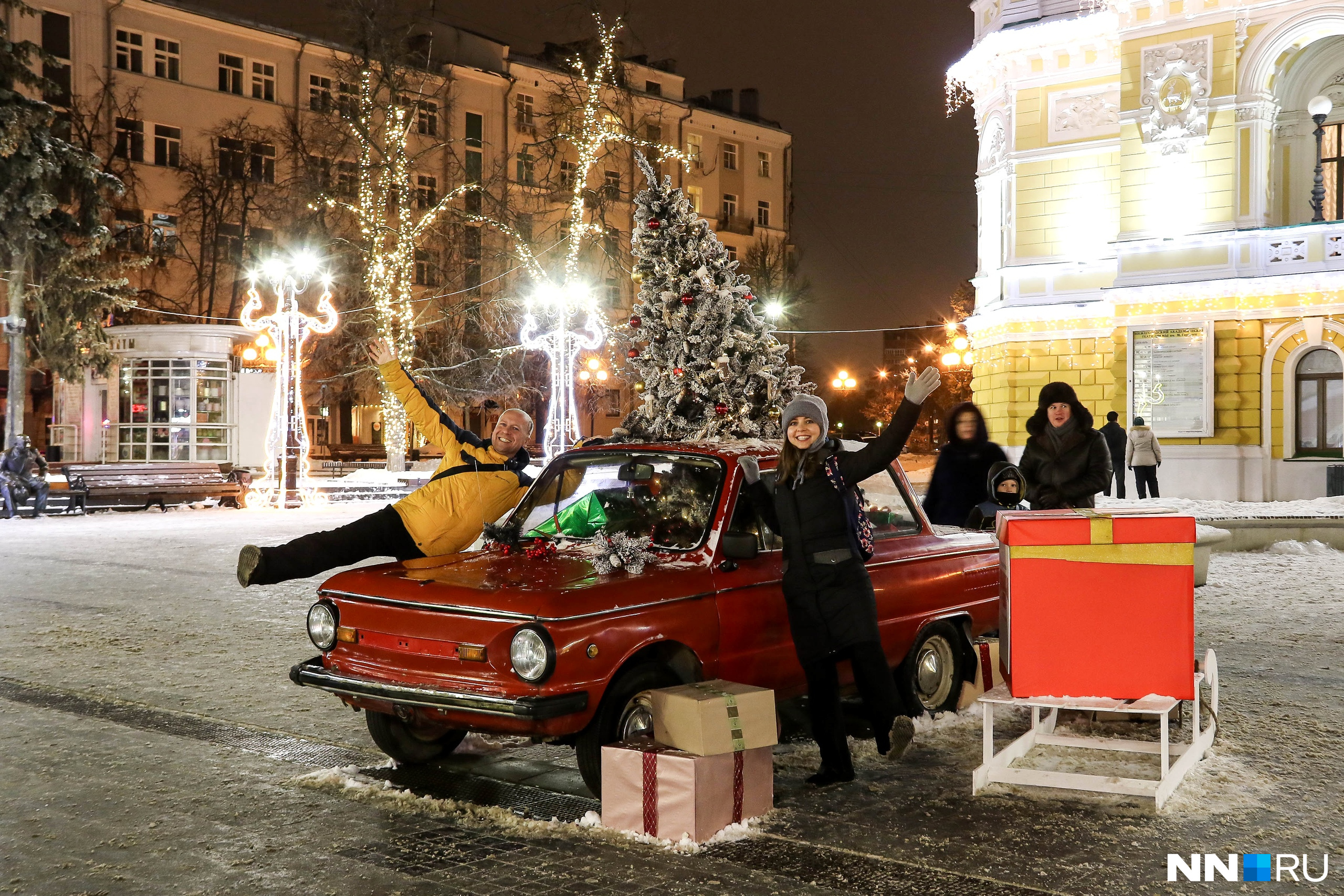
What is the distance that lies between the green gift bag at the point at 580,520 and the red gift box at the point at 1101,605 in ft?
7.03

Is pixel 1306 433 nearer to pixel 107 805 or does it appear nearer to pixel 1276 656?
pixel 1276 656

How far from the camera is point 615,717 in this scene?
565cm

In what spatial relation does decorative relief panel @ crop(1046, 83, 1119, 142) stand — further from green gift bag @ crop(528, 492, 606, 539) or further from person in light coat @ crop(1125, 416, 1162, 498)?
green gift bag @ crop(528, 492, 606, 539)

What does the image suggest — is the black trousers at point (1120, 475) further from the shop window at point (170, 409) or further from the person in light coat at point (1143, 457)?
the shop window at point (170, 409)

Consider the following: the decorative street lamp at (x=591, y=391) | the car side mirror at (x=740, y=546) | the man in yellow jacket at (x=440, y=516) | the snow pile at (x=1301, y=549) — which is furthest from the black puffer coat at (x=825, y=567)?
the decorative street lamp at (x=591, y=391)

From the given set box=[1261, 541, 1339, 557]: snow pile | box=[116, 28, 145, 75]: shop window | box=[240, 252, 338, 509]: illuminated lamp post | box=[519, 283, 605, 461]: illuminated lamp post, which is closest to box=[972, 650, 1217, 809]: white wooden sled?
box=[1261, 541, 1339, 557]: snow pile

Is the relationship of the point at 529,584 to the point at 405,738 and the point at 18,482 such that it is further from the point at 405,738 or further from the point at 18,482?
the point at 18,482

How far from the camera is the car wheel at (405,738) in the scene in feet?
21.1

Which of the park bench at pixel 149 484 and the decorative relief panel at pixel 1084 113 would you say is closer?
the park bench at pixel 149 484

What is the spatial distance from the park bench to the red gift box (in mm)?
24887

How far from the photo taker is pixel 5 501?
2519cm

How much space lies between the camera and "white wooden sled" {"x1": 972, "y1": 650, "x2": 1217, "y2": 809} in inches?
223

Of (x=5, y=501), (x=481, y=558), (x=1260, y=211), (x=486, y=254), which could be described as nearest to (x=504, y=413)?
(x=481, y=558)

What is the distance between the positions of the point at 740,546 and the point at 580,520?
1211mm
